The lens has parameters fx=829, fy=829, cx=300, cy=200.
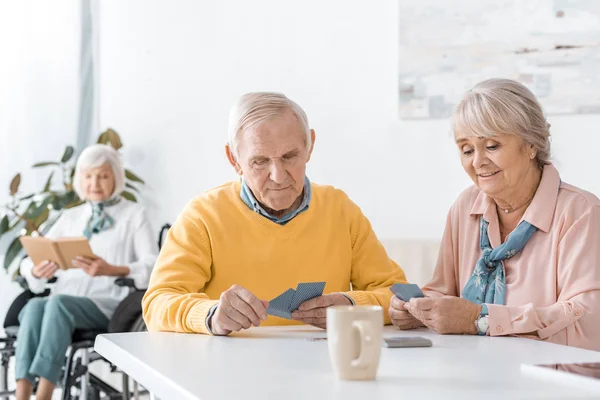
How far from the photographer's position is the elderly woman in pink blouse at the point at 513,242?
163 cm

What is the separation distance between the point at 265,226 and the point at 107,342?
49 centimetres

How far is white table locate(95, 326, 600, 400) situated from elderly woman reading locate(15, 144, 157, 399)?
2.14 meters

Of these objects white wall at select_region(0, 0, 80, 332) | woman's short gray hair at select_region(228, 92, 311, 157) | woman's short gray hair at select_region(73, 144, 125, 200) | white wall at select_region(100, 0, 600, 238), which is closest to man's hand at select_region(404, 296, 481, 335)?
woman's short gray hair at select_region(228, 92, 311, 157)

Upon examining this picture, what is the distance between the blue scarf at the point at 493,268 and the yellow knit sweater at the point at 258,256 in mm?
180

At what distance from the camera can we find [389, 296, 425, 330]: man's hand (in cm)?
170

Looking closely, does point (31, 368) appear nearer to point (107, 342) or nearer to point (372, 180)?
point (372, 180)

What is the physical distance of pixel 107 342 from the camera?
1.50 metres

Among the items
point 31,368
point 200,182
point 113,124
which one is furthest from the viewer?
point 113,124

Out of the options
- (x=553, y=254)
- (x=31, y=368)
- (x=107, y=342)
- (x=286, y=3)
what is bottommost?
(x=31, y=368)

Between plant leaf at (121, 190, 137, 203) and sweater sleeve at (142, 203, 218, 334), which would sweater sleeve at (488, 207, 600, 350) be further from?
plant leaf at (121, 190, 137, 203)

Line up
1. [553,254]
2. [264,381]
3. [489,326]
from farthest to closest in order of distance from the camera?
[553,254], [489,326], [264,381]

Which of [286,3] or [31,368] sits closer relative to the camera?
[31,368]

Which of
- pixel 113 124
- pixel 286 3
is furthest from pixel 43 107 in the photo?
pixel 286 3

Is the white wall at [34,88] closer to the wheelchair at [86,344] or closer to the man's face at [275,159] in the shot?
the wheelchair at [86,344]
